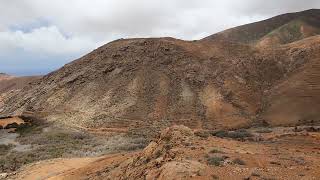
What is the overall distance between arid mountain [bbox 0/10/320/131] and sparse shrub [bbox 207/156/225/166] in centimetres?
2516

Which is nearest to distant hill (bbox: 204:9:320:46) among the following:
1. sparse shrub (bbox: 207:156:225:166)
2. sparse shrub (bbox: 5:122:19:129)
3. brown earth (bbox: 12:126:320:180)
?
sparse shrub (bbox: 5:122:19:129)

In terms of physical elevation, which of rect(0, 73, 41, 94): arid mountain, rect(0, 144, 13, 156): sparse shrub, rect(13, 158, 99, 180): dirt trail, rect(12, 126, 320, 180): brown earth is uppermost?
rect(0, 73, 41, 94): arid mountain

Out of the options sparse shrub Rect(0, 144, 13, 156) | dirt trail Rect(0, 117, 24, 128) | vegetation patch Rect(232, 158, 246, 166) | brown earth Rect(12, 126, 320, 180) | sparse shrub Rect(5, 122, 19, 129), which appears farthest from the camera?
dirt trail Rect(0, 117, 24, 128)

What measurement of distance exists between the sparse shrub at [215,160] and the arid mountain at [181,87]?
82.5 ft

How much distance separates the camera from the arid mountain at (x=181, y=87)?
42719 mm

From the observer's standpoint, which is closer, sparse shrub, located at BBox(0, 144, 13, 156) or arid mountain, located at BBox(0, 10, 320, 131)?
sparse shrub, located at BBox(0, 144, 13, 156)

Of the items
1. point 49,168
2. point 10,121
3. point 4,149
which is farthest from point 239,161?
point 10,121

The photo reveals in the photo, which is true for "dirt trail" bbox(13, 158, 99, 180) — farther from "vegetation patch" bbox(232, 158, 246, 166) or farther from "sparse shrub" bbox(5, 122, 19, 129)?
"sparse shrub" bbox(5, 122, 19, 129)

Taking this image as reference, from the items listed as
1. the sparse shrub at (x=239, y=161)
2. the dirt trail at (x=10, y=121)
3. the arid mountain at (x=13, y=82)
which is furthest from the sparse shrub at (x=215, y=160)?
the arid mountain at (x=13, y=82)

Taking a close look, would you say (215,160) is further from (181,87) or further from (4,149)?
(181,87)

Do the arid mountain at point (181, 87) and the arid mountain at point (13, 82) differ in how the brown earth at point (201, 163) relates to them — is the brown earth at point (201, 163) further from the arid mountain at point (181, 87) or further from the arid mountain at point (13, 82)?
the arid mountain at point (13, 82)

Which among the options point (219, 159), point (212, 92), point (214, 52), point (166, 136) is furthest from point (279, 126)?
→ point (219, 159)

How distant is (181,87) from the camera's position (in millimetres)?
47438

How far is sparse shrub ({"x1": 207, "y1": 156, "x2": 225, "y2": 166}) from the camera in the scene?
15.4m
